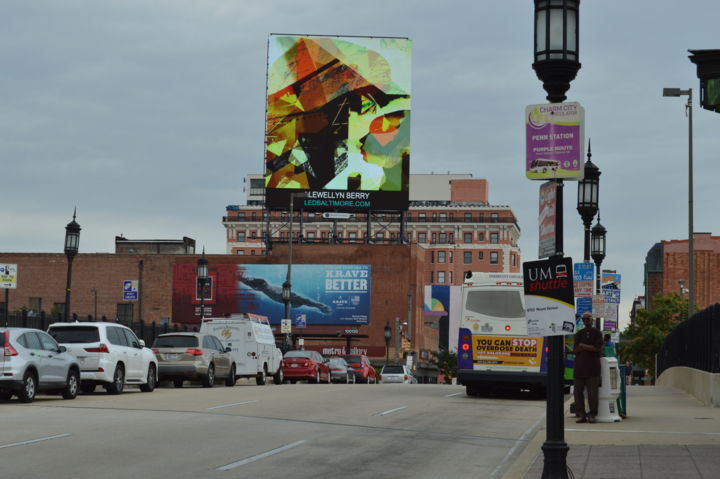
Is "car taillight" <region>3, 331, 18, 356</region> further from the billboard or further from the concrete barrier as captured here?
the billboard

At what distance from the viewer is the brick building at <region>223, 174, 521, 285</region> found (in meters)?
167

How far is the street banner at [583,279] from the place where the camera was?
854 inches

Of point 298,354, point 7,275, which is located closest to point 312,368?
point 298,354

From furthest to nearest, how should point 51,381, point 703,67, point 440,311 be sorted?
1. point 440,311
2. point 51,381
3. point 703,67

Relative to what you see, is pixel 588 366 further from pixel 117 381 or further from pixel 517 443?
pixel 117 381

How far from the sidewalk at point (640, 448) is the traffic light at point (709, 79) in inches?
172

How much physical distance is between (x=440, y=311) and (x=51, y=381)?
115295 millimetres

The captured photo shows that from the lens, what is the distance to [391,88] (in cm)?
7812

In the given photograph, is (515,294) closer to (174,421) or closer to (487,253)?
(174,421)

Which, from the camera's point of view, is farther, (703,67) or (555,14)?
(703,67)

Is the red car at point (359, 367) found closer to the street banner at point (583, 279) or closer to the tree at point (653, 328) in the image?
the tree at point (653, 328)

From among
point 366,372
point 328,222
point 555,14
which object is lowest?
point 366,372

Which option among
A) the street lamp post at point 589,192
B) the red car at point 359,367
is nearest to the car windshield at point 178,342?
the street lamp post at point 589,192

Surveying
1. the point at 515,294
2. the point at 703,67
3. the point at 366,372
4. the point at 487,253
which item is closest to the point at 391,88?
the point at 366,372
